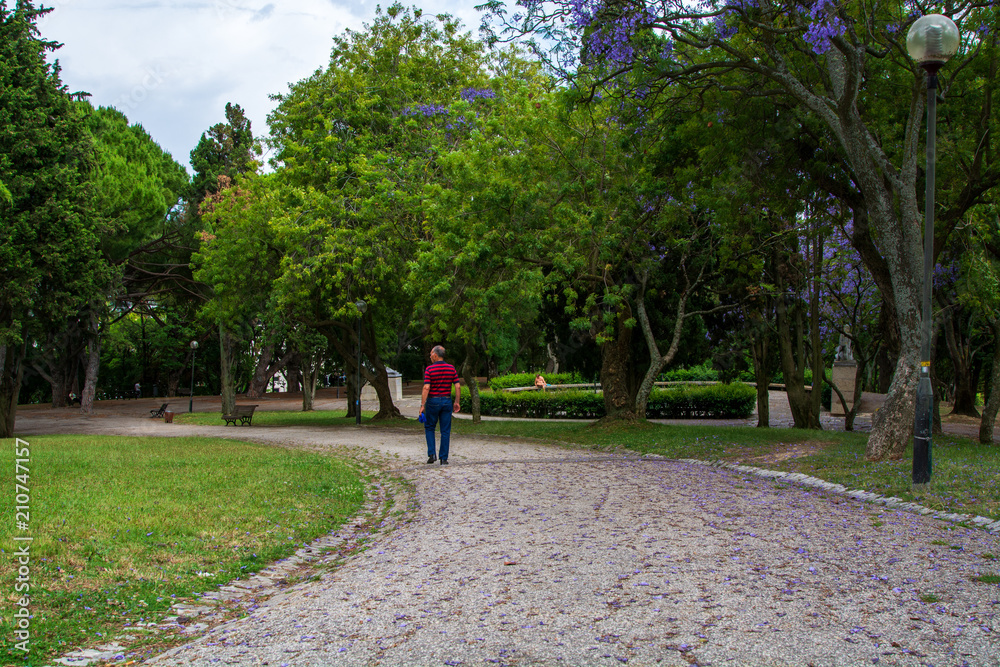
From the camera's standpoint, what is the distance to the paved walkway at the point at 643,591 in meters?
3.74

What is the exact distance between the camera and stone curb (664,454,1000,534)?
645cm

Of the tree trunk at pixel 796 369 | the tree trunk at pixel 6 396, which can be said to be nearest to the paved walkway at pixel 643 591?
the tree trunk at pixel 796 369

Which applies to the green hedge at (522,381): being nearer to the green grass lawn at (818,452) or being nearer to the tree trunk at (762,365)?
the green grass lawn at (818,452)

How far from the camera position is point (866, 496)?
7.83 meters

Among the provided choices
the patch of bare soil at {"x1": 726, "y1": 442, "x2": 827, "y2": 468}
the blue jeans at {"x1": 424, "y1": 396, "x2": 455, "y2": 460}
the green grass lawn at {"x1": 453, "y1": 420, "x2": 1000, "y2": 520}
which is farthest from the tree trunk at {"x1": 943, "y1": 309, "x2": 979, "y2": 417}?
the blue jeans at {"x1": 424, "y1": 396, "x2": 455, "y2": 460}

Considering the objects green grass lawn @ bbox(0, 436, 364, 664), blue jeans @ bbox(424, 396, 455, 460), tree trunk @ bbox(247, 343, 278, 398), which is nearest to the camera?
green grass lawn @ bbox(0, 436, 364, 664)

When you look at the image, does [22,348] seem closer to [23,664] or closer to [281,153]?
[281,153]

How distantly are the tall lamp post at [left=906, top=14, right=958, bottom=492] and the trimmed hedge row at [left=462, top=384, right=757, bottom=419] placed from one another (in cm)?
1697

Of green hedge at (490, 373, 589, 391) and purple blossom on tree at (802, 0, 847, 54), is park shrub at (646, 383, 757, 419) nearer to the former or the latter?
green hedge at (490, 373, 589, 391)

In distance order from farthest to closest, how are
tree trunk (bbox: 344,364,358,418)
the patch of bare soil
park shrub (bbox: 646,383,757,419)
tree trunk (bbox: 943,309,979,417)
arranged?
tree trunk (bbox: 344,364,358,418) < park shrub (bbox: 646,383,757,419) < tree trunk (bbox: 943,309,979,417) < the patch of bare soil

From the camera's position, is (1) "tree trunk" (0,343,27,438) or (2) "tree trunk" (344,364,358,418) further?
(2) "tree trunk" (344,364,358,418)

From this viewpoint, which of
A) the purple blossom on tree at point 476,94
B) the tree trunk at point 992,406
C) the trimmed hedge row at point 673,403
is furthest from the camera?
the trimmed hedge row at point 673,403

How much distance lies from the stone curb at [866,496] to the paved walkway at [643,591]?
0.17m

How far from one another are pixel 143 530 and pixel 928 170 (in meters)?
8.45
